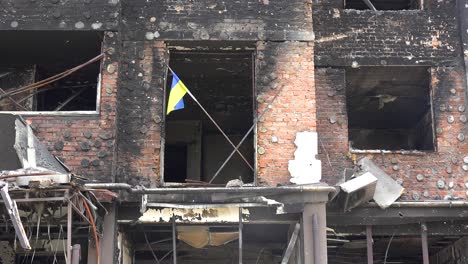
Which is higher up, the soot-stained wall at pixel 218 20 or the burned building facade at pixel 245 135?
the soot-stained wall at pixel 218 20

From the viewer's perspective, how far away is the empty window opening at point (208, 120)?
42.0ft

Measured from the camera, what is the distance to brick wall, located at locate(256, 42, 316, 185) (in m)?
10.7

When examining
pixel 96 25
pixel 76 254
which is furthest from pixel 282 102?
pixel 76 254

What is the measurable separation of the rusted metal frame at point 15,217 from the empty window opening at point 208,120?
15.4ft

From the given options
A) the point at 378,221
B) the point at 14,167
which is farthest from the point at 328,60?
the point at 14,167

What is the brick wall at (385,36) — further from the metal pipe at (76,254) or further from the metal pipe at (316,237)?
the metal pipe at (76,254)

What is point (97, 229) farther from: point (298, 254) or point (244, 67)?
point (244, 67)

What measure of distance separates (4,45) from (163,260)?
516cm

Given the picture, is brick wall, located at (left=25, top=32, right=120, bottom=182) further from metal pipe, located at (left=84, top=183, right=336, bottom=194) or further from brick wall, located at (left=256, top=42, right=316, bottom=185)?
brick wall, located at (left=256, top=42, right=316, bottom=185)

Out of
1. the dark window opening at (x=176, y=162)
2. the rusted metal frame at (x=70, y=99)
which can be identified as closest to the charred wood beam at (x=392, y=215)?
the rusted metal frame at (x=70, y=99)

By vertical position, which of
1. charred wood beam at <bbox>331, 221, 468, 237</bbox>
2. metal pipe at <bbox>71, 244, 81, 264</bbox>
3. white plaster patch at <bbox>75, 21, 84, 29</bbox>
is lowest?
metal pipe at <bbox>71, 244, 81, 264</bbox>

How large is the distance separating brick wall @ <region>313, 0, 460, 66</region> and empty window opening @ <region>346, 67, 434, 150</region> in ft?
0.90

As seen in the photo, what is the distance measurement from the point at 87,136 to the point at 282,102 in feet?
10.7

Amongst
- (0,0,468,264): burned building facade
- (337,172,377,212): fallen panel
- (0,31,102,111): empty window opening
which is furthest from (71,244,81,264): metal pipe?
(337,172,377,212): fallen panel
